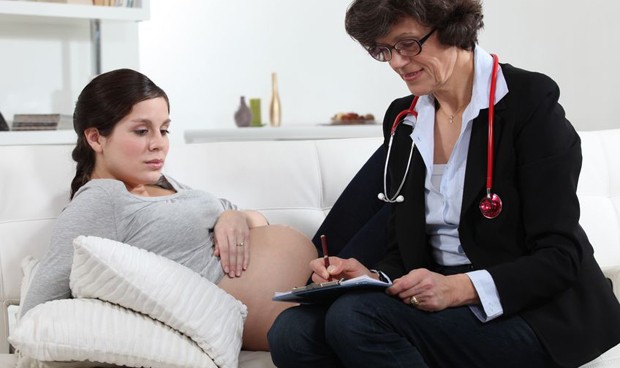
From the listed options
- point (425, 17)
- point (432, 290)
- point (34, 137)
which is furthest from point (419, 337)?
point (34, 137)

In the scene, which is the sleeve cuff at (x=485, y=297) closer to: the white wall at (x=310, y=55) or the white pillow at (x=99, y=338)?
the white pillow at (x=99, y=338)

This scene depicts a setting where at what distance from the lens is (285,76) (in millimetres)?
4809

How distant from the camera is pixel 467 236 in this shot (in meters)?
1.80

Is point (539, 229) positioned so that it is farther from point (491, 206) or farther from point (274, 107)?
point (274, 107)

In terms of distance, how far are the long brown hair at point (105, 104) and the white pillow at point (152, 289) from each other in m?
0.43

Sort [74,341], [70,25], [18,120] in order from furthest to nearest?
[70,25] → [18,120] → [74,341]

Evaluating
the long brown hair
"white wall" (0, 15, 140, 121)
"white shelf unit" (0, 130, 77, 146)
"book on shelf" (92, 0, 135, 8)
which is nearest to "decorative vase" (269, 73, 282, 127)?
"white wall" (0, 15, 140, 121)

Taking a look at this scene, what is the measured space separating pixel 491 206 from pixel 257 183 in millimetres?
843

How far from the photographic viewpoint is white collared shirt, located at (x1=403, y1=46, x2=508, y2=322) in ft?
6.02

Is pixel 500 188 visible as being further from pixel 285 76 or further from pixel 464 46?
pixel 285 76

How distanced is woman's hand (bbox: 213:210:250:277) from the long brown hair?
347 millimetres

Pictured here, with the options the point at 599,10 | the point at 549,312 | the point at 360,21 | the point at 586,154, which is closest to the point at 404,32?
the point at 360,21

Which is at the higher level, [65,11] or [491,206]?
[65,11]

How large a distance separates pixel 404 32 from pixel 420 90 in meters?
0.13
